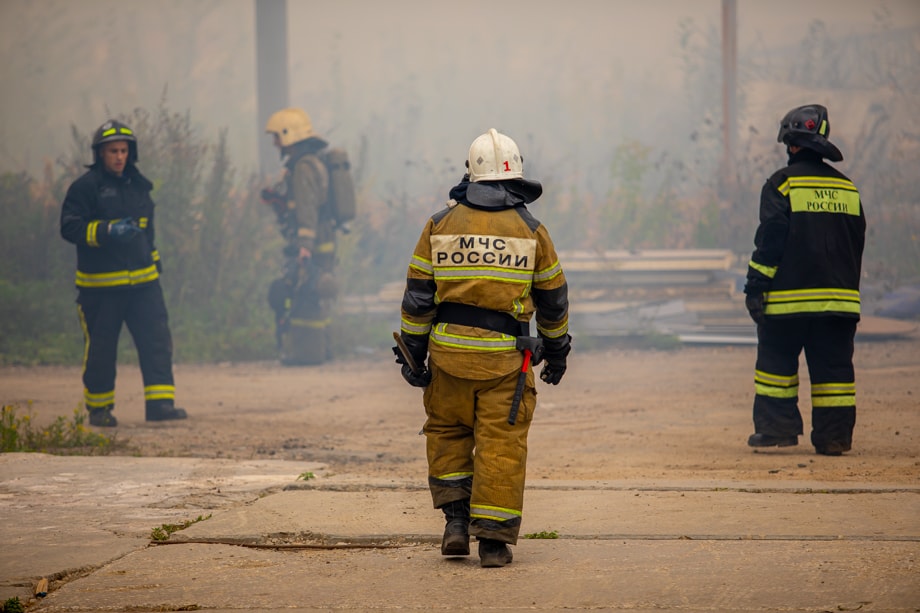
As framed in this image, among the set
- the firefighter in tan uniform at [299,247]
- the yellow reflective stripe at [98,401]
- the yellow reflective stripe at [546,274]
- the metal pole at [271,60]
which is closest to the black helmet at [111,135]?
the yellow reflective stripe at [98,401]

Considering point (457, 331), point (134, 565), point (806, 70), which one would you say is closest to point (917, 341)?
point (457, 331)

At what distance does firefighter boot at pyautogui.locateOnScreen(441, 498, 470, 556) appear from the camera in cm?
443

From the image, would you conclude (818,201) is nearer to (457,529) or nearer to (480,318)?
(480,318)

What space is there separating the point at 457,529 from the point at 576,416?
16.7 feet

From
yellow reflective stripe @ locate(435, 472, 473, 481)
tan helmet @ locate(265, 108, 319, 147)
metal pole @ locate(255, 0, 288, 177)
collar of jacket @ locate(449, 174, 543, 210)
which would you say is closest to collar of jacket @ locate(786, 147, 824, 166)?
collar of jacket @ locate(449, 174, 543, 210)

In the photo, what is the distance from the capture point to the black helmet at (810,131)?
6.99 m

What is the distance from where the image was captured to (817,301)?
6.93m

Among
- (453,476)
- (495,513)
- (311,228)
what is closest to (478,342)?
(453,476)

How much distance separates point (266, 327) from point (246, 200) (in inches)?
97.7

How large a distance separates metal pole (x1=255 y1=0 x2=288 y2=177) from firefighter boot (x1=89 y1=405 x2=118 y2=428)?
9.37 m

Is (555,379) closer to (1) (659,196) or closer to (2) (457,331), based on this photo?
(2) (457,331)

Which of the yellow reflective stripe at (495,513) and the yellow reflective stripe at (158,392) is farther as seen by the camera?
the yellow reflective stripe at (158,392)

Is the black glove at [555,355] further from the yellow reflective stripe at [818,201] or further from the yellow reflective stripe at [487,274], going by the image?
the yellow reflective stripe at [818,201]

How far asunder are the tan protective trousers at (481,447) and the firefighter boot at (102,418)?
201 inches
